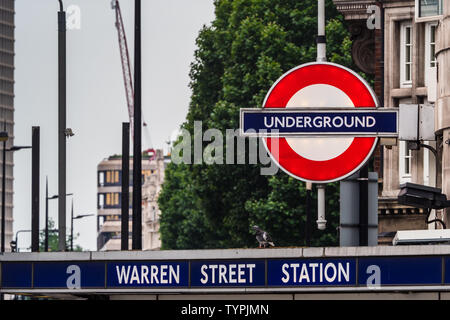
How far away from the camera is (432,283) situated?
9.66 m

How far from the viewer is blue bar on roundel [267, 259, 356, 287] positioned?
9.93m

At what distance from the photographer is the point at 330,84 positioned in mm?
11344

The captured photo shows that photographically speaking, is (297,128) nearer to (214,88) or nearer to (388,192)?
(388,192)

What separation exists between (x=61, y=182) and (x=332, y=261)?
1046 inches

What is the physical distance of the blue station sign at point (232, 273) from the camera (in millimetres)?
9773

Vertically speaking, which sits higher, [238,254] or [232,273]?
[238,254]

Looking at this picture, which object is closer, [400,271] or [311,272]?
[400,271]

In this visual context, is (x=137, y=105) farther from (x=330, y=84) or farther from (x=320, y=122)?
(x=320, y=122)

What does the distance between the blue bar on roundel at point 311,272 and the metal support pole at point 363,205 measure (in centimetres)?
140

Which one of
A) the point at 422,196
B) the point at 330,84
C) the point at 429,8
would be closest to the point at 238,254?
the point at 330,84

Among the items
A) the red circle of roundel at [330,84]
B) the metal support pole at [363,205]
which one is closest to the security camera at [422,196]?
the metal support pole at [363,205]

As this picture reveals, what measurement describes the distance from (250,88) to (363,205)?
56661 millimetres

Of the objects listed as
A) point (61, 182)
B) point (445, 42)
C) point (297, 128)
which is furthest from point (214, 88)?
point (297, 128)

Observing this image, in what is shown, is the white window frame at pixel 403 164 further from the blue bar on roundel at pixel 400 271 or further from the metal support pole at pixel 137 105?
the blue bar on roundel at pixel 400 271
